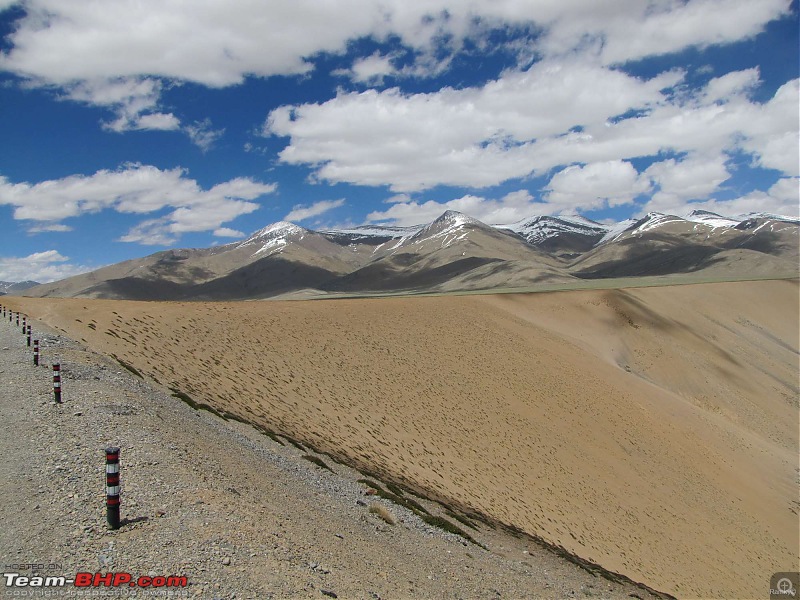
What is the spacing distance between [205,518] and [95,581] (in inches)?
91.5

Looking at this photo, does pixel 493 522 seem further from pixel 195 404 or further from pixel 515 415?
pixel 515 415

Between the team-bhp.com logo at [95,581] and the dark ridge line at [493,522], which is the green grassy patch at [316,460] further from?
the team-bhp.com logo at [95,581]

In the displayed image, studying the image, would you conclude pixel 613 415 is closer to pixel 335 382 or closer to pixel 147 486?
pixel 335 382

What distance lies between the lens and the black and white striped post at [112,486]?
8297 mm

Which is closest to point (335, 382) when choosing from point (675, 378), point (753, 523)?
point (753, 523)

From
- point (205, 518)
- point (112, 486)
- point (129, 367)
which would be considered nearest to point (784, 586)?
point (205, 518)

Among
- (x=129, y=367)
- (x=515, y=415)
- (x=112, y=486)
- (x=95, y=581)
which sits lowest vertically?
(x=515, y=415)

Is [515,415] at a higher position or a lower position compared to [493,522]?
higher

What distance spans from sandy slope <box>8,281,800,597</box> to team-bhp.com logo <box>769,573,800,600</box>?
43 centimetres

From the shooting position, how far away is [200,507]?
982 cm

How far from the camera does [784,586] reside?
918 inches

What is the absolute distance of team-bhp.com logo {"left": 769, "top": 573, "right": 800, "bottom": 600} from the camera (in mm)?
22703

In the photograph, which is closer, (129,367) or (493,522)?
(493,522)

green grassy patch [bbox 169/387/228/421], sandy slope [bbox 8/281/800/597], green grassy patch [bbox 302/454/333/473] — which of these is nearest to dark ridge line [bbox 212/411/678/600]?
green grassy patch [bbox 169/387/228/421]
